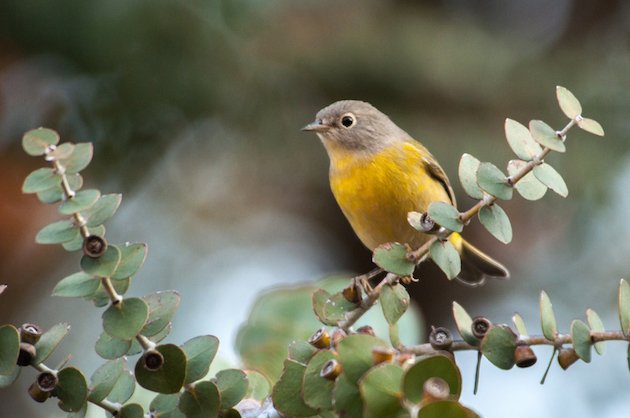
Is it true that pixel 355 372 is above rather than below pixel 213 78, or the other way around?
above

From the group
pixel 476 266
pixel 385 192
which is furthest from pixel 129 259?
pixel 476 266

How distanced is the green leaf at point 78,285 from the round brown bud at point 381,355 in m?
0.31

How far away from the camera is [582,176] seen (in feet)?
10.7

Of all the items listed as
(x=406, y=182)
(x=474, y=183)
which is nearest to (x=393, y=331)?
(x=474, y=183)

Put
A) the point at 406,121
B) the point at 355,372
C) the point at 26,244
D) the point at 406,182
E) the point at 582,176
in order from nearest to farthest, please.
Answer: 1. the point at 355,372
2. the point at 406,182
3. the point at 26,244
4. the point at 582,176
5. the point at 406,121

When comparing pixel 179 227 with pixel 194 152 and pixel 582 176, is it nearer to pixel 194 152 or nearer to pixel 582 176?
pixel 194 152

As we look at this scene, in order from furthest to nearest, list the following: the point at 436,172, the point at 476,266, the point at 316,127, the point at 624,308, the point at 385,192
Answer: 1. the point at 476,266
2. the point at 316,127
3. the point at 436,172
4. the point at 385,192
5. the point at 624,308

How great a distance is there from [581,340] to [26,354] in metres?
0.61

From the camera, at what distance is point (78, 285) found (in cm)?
95

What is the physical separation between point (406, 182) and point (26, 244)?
131 centimetres

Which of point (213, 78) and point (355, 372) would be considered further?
point (213, 78)

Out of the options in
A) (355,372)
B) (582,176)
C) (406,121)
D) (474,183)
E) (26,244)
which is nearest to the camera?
(355,372)

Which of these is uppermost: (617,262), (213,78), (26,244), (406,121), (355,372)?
(355,372)

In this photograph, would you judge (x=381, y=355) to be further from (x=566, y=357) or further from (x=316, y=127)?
(x=316, y=127)
